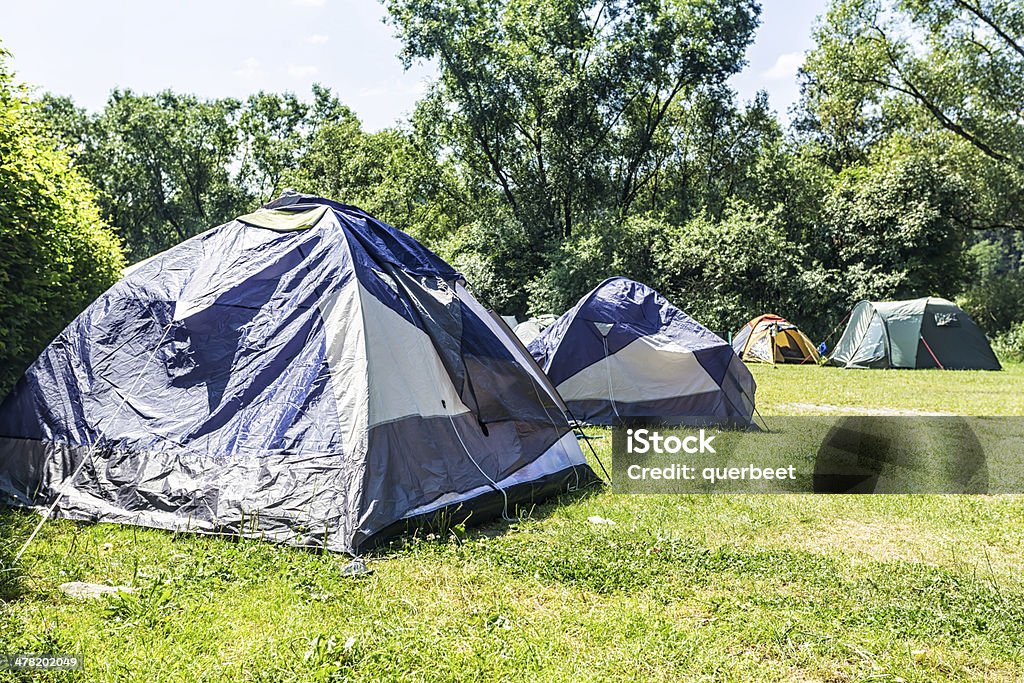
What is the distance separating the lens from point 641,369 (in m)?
8.69

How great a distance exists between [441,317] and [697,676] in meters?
3.14

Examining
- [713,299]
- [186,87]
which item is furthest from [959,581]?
[186,87]

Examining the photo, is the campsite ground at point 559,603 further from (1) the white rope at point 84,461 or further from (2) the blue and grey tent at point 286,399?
(2) the blue and grey tent at point 286,399

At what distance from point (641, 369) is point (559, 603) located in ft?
17.3

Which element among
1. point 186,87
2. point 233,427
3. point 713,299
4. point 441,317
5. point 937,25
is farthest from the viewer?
point 186,87

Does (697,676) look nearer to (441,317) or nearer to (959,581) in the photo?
(959,581)

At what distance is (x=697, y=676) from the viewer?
9.73 ft

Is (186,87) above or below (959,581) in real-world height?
above

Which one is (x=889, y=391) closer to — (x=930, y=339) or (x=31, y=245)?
(x=930, y=339)

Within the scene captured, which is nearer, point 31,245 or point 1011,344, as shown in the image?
point 31,245

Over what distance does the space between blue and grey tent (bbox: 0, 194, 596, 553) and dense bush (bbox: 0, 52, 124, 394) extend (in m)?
1.02

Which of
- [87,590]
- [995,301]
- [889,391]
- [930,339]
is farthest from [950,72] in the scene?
[87,590]

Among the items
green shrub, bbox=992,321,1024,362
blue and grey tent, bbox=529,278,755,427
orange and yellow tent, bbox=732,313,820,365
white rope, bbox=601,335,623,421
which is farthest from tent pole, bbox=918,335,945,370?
white rope, bbox=601,335,623,421

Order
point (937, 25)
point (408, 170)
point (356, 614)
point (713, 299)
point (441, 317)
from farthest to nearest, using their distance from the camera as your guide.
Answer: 1. point (408, 170)
2. point (713, 299)
3. point (937, 25)
4. point (441, 317)
5. point (356, 614)
